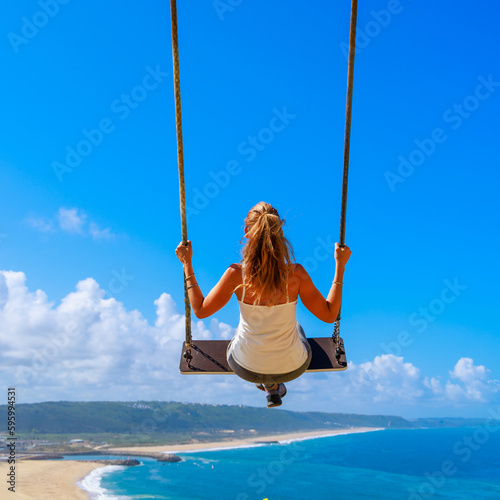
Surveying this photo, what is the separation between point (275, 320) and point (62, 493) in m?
72.7

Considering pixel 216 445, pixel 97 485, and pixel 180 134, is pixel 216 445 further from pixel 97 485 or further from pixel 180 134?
pixel 180 134

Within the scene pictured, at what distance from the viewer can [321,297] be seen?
334cm

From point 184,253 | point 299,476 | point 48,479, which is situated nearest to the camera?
point 184,253

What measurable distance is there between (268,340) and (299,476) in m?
102

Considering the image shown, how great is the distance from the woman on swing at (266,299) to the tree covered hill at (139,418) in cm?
15023

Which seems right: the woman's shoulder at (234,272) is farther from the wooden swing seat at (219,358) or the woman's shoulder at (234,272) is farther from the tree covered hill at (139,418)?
the tree covered hill at (139,418)

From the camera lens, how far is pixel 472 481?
98188mm

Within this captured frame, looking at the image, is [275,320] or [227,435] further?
[227,435]

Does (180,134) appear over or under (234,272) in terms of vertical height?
over

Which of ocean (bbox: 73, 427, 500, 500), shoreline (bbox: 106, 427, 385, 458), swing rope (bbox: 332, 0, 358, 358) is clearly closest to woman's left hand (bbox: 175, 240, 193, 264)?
swing rope (bbox: 332, 0, 358, 358)

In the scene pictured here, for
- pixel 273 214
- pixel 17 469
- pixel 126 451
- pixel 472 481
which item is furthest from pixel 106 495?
pixel 273 214

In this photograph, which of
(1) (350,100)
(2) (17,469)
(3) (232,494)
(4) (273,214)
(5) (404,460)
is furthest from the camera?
(5) (404,460)

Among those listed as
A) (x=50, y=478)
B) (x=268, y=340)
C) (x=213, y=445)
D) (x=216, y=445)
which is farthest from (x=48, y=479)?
(x=268, y=340)

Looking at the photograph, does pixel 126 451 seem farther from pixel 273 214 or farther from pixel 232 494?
pixel 273 214
